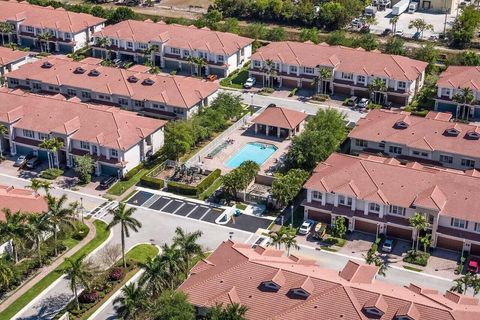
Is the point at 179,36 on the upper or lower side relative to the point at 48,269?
A: upper

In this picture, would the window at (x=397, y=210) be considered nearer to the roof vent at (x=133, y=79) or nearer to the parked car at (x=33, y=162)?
the parked car at (x=33, y=162)

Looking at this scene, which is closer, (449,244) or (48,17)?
(449,244)

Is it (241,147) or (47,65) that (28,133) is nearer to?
(47,65)

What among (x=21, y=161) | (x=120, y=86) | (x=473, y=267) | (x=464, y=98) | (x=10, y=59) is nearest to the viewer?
(x=473, y=267)

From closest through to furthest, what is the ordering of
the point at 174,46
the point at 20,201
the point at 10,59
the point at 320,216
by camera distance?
the point at 20,201 → the point at 320,216 → the point at 10,59 → the point at 174,46

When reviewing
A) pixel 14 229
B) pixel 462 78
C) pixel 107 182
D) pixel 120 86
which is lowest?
pixel 107 182

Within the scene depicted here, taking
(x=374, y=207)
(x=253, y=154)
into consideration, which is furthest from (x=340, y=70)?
(x=374, y=207)
